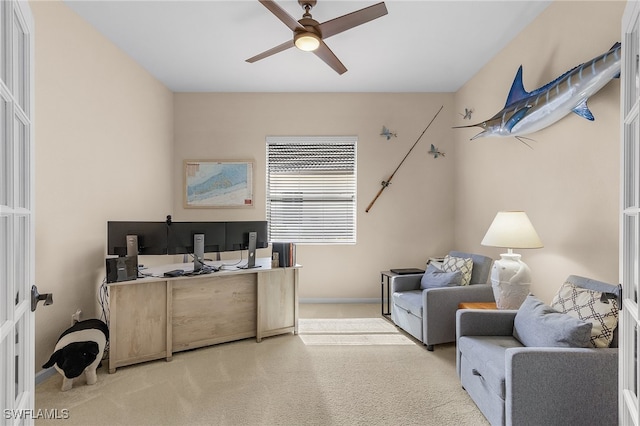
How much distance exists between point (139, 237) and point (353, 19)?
2500mm

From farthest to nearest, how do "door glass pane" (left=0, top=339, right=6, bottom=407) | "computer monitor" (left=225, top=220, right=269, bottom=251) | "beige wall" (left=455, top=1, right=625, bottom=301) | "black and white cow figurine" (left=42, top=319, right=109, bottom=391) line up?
"computer monitor" (left=225, top=220, right=269, bottom=251) < "black and white cow figurine" (left=42, top=319, right=109, bottom=391) < "beige wall" (left=455, top=1, right=625, bottom=301) < "door glass pane" (left=0, top=339, right=6, bottom=407)

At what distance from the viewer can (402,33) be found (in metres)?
3.13

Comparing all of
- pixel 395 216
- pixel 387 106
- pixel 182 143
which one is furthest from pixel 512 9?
pixel 182 143

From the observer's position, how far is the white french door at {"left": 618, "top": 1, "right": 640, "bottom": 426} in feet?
3.60

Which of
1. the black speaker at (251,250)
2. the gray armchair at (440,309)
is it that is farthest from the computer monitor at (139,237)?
the gray armchair at (440,309)

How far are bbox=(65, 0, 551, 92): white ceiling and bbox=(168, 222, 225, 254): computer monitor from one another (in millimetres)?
1787

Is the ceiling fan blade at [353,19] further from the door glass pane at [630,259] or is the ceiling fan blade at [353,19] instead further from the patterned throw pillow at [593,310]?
the patterned throw pillow at [593,310]

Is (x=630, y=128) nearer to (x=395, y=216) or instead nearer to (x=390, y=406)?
(x=390, y=406)

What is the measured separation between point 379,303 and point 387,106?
269 cm

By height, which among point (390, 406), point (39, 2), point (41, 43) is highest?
point (39, 2)

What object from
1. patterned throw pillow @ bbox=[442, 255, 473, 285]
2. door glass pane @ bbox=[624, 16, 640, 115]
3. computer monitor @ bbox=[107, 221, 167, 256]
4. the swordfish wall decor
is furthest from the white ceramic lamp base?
computer monitor @ bbox=[107, 221, 167, 256]

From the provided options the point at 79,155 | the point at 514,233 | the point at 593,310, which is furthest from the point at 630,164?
the point at 79,155

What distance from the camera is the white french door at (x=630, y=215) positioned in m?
1.10

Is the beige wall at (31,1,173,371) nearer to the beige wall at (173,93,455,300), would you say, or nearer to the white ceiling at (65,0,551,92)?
the white ceiling at (65,0,551,92)
